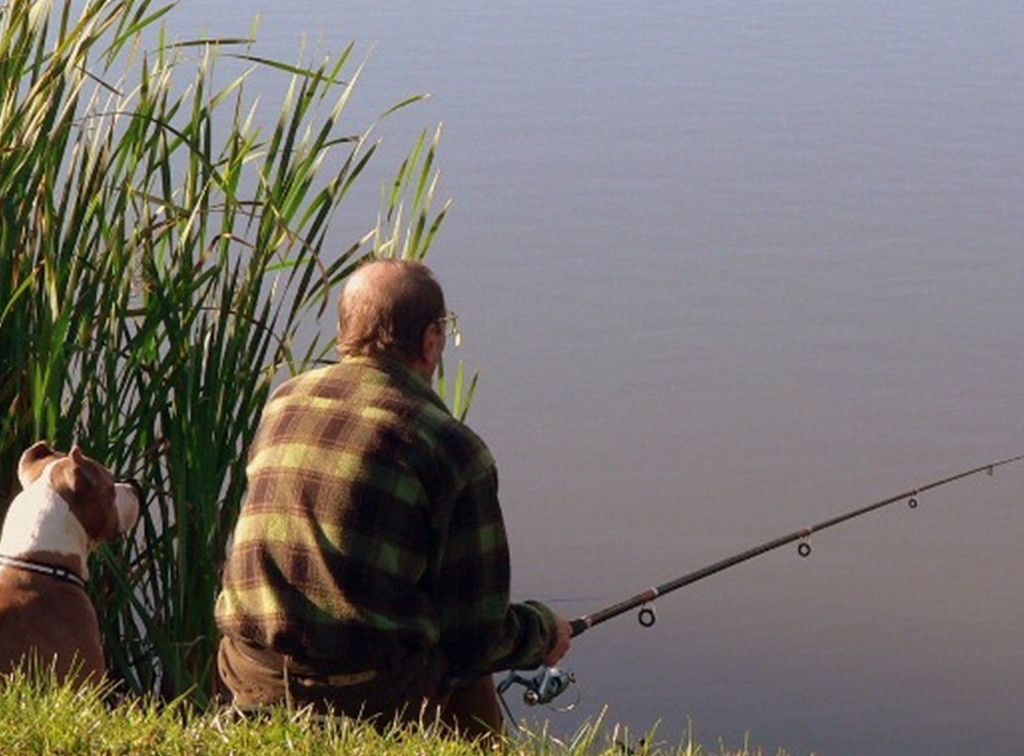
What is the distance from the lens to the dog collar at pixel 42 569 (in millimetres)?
4688

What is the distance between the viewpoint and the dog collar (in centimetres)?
469

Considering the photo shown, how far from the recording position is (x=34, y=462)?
15.9 ft

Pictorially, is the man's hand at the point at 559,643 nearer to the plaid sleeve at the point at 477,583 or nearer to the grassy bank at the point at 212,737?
the plaid sleeve at the point at 477,583

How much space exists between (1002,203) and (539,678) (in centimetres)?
978

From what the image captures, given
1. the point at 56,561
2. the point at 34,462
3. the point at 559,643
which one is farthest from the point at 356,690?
the point at 34,462

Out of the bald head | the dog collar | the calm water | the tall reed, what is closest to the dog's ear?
the dog collar

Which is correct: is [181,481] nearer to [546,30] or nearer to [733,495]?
[733,495]

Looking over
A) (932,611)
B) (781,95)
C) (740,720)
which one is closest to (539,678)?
(740,720)

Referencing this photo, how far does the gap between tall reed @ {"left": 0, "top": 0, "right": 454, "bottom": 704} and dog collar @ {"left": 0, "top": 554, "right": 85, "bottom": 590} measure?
0.73 m

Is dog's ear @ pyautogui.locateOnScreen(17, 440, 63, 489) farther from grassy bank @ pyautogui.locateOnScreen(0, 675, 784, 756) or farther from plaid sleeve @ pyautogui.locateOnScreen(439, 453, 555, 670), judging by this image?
plaid sleeve @ pyautogui.locateOnScreen(439, 453, 555, 670)

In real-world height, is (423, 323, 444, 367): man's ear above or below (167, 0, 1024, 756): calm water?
above

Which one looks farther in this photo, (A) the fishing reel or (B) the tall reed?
(B) the tall reed

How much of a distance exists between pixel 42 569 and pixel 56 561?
0.03 metres

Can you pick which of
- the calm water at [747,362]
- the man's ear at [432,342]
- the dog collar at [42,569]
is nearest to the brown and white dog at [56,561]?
the dog collar at [42,569]
